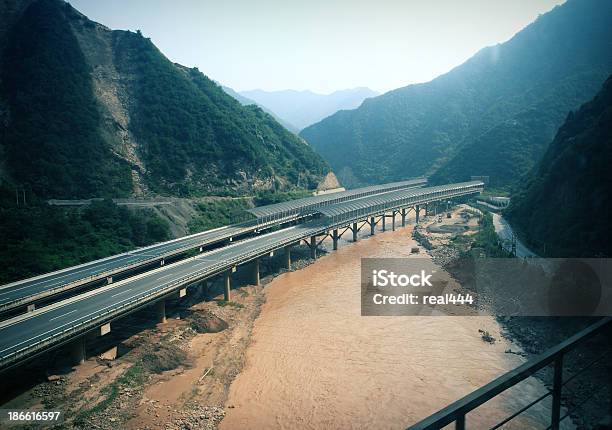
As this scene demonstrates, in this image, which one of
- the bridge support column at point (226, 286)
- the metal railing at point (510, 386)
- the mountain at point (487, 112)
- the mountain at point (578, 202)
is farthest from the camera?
the mountain at point (487, 112)

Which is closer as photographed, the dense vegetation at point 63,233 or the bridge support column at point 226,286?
the dense vegetation at point 63,233

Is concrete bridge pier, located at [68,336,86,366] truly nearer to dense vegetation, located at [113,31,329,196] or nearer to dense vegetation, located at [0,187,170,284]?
dense vegetation, located at [0,187,170,284]

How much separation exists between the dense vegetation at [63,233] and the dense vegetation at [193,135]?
54.1 feet

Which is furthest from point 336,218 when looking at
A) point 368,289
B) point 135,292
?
point 135,292

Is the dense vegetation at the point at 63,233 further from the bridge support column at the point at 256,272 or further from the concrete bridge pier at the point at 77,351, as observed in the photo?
the bridge support column at the point at 256,272

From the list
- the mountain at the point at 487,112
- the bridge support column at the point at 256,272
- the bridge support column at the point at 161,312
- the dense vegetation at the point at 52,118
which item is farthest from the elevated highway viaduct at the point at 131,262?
the mountain at the point at 487,112

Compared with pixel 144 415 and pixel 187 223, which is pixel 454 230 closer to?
pixel 187 223

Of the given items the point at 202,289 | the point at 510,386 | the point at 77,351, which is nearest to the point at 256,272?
the point at 202,289

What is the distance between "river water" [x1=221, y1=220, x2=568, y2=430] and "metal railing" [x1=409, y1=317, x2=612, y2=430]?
54.1 feet

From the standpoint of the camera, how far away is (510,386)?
10.8ft

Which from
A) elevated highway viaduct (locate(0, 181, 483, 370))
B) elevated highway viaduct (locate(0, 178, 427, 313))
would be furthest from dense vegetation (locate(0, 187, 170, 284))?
elevated highway viaduct (locate(0, 181, 483, 370))

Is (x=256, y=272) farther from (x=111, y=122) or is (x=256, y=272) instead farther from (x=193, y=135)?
(x=111, y=122)

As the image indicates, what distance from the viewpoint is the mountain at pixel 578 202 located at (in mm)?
31219

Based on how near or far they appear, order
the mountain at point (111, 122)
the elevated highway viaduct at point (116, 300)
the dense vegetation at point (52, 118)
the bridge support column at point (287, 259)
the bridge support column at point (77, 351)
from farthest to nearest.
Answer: the mountain at point (111, 122) → the dense vegetation at point (52, 118) → the bridge support column at point (287, 259) → the bridge support column at point (77, 351) → the elevated highway viaduct at point (116, 300)
